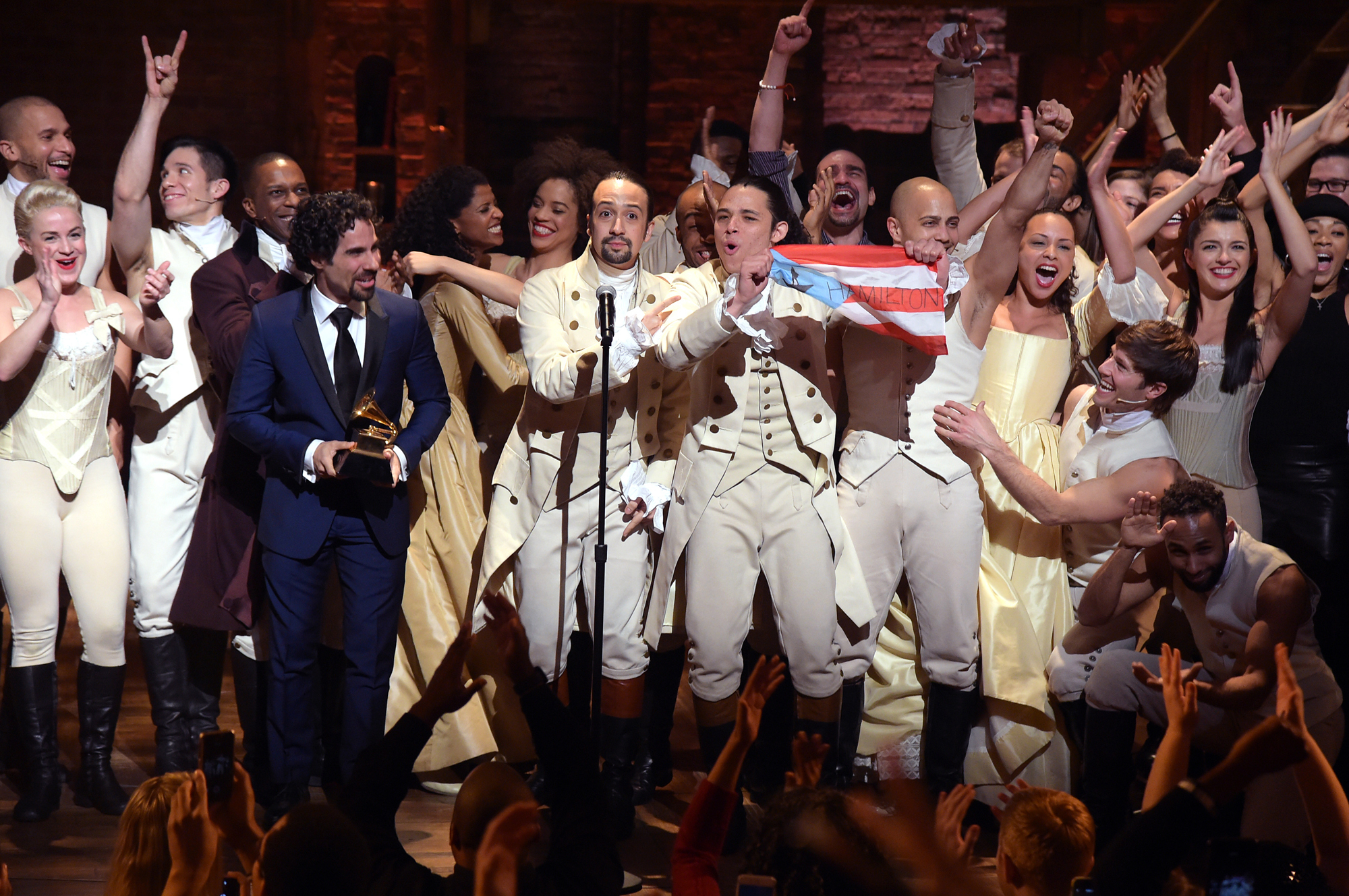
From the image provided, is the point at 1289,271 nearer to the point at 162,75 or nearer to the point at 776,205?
the point at 776,205

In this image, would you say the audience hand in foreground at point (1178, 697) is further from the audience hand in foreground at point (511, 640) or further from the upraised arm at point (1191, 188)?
the upraised arm at point (1191, 188)

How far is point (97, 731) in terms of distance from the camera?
3.86 metres

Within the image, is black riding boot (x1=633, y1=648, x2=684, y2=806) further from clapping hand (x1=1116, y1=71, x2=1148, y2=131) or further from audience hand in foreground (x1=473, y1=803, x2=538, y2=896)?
clapping hand (x1=1116, y1=71, x2=1148, y2=131)

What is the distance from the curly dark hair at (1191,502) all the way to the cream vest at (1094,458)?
268mm

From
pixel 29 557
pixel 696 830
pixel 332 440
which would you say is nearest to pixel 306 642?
pixel 332 440

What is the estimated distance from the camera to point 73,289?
12.6 ft

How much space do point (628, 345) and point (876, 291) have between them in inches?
27.1

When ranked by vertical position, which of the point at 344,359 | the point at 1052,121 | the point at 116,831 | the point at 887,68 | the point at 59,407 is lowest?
the point at 116,831

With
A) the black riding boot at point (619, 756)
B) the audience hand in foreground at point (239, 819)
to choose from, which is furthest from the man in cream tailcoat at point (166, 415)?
the audience hand in foreground at point (239, 819)

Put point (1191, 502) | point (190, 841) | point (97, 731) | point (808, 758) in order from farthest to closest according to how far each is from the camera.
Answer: point (97, 731), point (1191, 502), point (808, 758), point (190, 841)

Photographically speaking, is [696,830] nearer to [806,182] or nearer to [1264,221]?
[1264,221]

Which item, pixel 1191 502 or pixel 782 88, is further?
pixel 782 88

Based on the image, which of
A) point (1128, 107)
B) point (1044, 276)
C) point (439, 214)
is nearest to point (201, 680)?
point (439, 214)

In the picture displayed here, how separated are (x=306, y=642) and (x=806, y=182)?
2.60 metres
